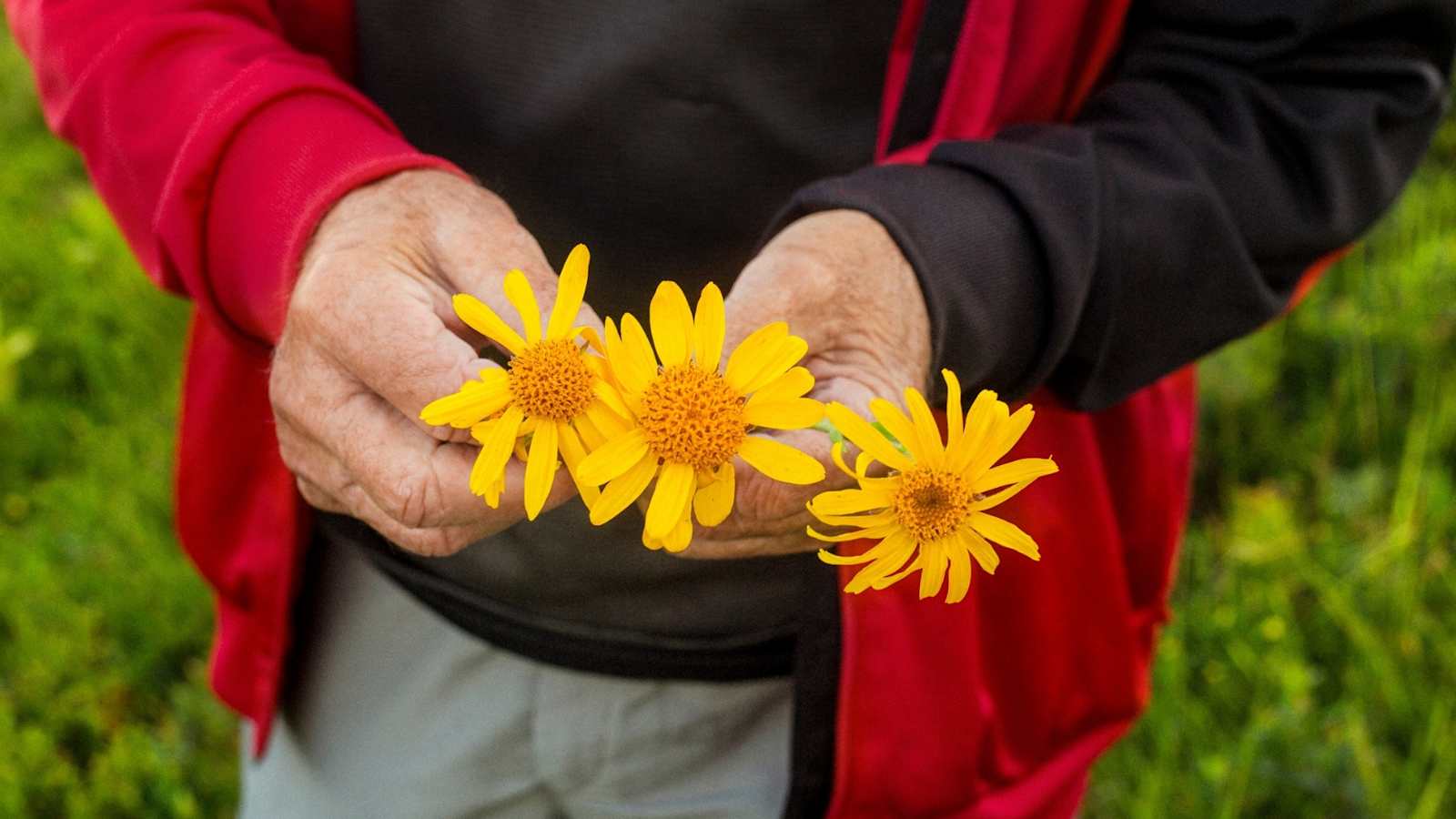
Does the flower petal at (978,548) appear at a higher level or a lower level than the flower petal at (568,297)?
lower

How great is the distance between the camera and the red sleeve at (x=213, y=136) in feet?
2.86

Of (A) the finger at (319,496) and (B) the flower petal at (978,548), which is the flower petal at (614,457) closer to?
(B) the flower petal at (978,548)

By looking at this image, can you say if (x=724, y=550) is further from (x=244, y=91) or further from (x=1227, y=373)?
(x=1227, y=373)

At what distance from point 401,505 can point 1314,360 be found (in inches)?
81.0

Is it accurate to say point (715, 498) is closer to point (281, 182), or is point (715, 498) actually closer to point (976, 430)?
point (976, 430)

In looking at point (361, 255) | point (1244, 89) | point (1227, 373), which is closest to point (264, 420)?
point (361, 255)

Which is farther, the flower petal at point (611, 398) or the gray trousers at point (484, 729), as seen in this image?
the gray trousers at point (484, 729)

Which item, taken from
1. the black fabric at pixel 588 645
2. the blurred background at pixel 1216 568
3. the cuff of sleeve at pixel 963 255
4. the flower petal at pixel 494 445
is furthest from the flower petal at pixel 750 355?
the blurred background at pixel 1216 568

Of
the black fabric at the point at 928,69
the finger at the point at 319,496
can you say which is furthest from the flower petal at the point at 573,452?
the black fabric at the point at 928,69

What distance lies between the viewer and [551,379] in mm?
608

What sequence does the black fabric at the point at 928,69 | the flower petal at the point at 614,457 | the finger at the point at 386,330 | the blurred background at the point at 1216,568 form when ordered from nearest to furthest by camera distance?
the flower petal at the point at 614,457 → the finger at the point at 386,330 → the black fabric at the point at 928,69 → the blurred background at the point at 1216,568

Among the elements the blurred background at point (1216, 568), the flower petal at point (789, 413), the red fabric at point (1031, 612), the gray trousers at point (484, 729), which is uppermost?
the flower petal at point (789, 413)

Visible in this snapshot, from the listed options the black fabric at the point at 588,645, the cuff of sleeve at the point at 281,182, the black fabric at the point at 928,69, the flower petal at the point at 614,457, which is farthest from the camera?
the black fabric at the point at 588,645

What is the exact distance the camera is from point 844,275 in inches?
31.3
